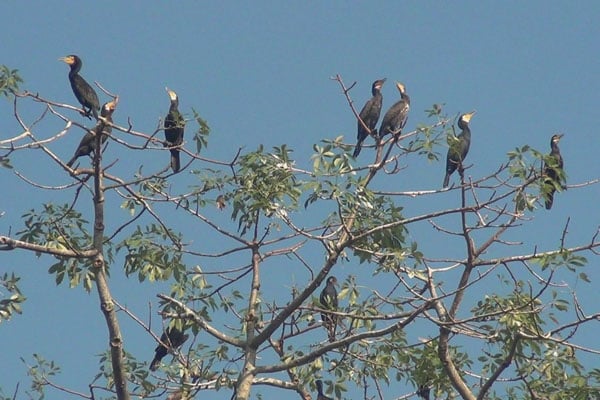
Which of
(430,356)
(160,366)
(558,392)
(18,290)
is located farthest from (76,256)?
(558,392)

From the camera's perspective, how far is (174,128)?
8.14 meters

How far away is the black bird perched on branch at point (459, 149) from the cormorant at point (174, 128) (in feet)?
5.97

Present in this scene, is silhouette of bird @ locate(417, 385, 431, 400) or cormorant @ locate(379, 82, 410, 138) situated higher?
cormorant @ locate(379, 82, 410, 138)

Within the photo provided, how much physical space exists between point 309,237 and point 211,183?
38.1 inches

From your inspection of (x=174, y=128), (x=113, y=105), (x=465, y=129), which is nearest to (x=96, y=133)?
(x=113, y=105)

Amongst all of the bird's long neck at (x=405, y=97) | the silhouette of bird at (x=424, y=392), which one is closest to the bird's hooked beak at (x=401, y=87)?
the bird's long neck at (x=405, y=97)

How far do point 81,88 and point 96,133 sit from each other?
425 cm

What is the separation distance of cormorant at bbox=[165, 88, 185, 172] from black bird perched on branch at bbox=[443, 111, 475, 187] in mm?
1819

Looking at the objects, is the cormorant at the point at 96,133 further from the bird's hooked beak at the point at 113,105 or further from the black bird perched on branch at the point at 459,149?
the black bird perched on branch at the point at 459,149

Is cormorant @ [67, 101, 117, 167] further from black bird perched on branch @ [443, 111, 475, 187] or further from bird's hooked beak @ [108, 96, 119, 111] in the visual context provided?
black bird perched on branch @ [443, 111, 475, 187]

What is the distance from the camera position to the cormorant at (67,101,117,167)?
22.3 feet

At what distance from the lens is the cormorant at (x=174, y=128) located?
7.71m

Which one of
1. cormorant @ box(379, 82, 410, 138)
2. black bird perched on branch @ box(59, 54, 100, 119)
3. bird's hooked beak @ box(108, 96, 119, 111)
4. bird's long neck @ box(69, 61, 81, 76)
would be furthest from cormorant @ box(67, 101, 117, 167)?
cormorant @ box(379, 82, 410, 138)

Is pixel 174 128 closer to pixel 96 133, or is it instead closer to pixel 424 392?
pixel 96 133
